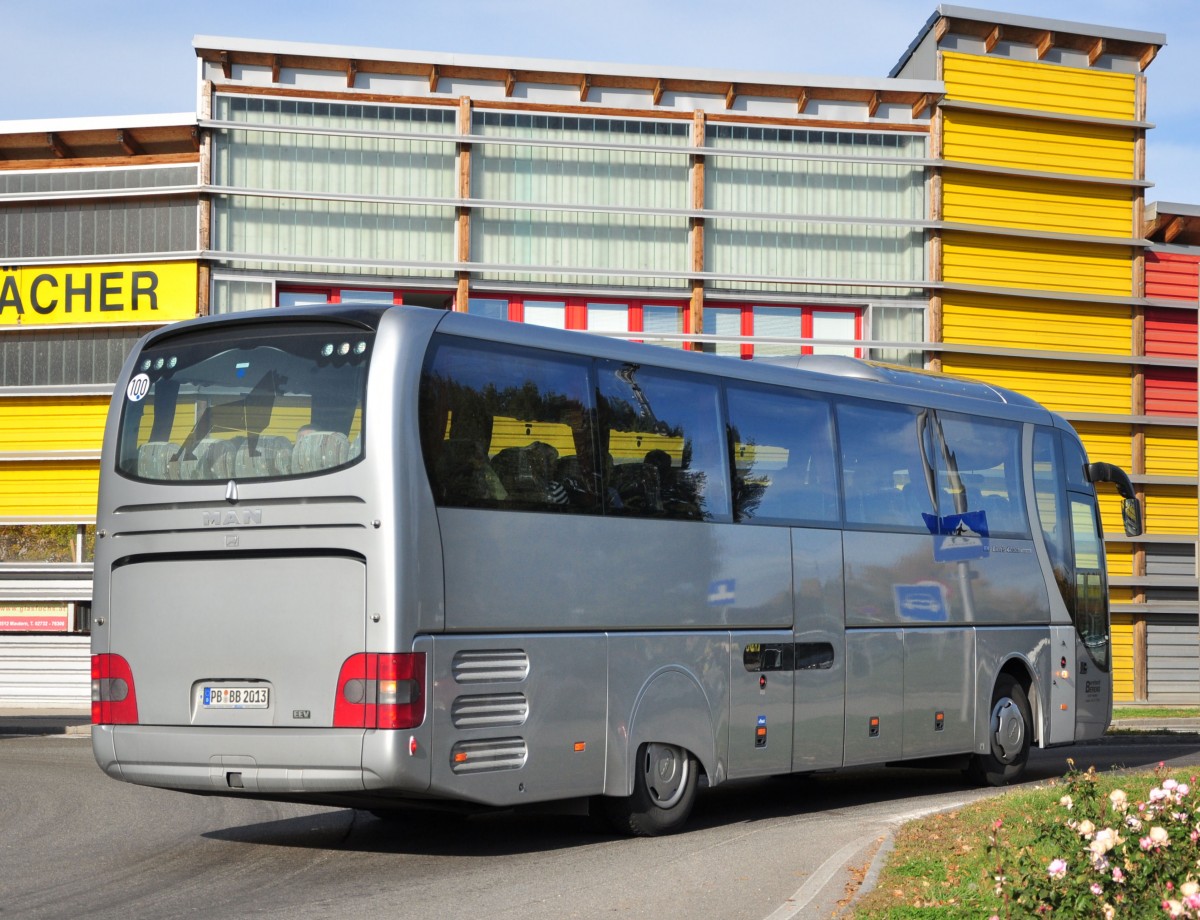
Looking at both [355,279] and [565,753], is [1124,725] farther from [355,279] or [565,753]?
[565,753]

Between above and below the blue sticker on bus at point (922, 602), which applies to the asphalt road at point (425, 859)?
below

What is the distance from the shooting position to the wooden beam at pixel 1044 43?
33312mm

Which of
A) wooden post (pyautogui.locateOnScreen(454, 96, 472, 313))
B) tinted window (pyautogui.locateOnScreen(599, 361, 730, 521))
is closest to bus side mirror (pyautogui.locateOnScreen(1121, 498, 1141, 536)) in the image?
tinted window (pyautogui.locateOnScreen(599, 361, 730, 521))

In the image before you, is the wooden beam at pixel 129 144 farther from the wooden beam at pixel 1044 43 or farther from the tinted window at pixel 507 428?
the tinted window at pixel 507 428

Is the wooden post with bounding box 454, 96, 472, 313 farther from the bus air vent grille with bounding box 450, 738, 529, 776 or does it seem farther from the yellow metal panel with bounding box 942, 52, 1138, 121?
the bus air vent grille with bounding box 450, 738, 529, 776

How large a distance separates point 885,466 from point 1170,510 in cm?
2285

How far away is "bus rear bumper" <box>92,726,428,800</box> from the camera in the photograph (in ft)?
30.9

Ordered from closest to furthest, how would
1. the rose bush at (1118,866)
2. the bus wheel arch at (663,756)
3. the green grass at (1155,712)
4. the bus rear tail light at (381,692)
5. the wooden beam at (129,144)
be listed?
the rose bush at (1118,866)
the bus rear tail light at (381,692)
the bus wheel arch at (663,756)
the green grass at (1155,712)
the wooden beam at (129,144)

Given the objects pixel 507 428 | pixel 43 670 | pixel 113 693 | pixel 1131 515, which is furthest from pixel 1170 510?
pixel 113 693

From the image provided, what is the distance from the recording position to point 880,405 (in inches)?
554

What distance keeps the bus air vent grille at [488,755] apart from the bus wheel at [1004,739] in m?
6.53

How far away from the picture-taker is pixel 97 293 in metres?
30.7

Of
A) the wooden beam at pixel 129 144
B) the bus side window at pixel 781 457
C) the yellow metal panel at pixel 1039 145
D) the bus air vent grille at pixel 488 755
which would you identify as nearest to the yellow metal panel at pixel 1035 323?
the yellow metal panel at pixel 1039 145

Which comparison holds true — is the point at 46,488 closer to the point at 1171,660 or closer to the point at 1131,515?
the point at 1131,515
